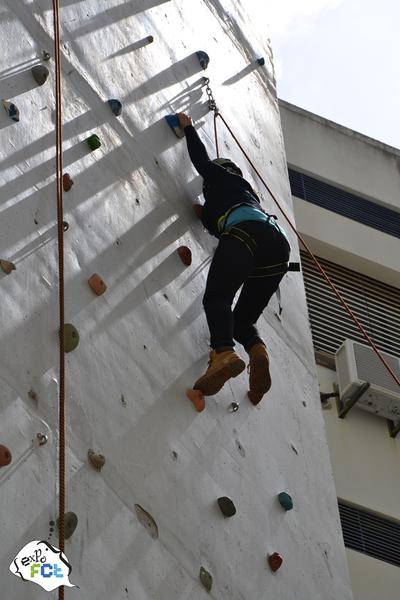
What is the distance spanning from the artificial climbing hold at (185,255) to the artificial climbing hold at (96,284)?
0.66 meters

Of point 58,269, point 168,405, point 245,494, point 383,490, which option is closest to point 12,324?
point 58,269

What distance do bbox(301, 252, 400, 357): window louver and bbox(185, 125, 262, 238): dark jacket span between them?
225 centimetres

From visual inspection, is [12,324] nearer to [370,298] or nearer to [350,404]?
[350,404]

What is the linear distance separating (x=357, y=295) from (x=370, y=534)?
1.89 metres

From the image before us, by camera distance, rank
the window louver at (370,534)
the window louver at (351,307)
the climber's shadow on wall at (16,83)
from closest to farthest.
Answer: the climber's shadow on wall at (16,83)
the window louver at (370,534)
the window louver at (351,307)

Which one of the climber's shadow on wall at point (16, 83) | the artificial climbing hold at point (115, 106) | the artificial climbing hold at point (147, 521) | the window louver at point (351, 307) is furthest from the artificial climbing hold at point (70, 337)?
the window louver at point (351, 307)

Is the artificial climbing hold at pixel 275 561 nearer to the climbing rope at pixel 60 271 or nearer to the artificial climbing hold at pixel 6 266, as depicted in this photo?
the climbing rope at pixel 60 271

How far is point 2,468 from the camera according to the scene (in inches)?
149

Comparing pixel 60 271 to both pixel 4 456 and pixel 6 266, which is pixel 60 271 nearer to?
pixel 6 266

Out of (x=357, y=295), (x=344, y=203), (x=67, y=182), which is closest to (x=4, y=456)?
(x=67, y=182)

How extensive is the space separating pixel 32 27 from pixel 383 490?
10.0 feet

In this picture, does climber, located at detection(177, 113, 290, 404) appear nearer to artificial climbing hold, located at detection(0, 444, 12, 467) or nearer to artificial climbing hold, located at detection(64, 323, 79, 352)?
artificial climbing hold, located at detection(64, 323, 79, 352)

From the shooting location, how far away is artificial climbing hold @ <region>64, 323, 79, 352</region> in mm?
4309

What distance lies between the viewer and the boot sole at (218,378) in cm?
468
